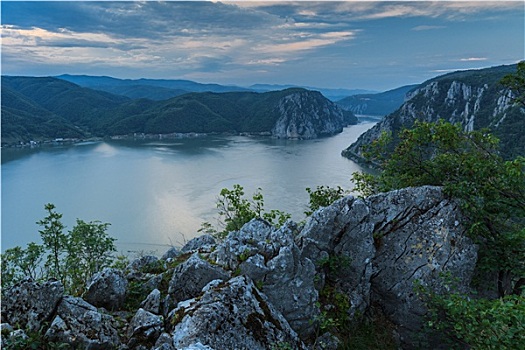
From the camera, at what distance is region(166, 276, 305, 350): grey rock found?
17.2 feet

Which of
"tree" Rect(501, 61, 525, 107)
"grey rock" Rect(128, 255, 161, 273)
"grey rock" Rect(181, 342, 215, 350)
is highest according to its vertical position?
"tree" Rect(501, 61, 525, 107)

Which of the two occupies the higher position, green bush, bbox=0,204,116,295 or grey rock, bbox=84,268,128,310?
grey rock, bbox=84,268,128,310

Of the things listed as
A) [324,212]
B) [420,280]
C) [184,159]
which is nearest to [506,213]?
[420,280]

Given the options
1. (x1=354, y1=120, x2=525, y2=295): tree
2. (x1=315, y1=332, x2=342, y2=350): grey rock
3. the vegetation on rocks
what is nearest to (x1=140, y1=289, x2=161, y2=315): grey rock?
(x1=315, y1=332, x2=342, y2=350): grey rock

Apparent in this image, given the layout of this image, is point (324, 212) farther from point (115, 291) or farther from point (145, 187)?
point (145, 187)

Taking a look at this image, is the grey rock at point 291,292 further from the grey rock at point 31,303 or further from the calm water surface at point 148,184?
the calm water surface at point 148,184

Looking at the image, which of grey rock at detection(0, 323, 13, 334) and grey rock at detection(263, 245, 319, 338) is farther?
grey rock at detection(263, 245, 319, 338)

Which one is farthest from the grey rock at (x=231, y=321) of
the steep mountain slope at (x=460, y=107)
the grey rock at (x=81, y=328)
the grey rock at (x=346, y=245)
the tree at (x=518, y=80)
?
the steep mountain slope at (x=460, y=107)

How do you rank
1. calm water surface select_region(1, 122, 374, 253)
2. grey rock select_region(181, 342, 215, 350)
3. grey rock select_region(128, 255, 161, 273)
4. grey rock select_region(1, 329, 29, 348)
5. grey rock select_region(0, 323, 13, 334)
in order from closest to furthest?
1. grey rock select_region(181, 342, 215, 350)
2. grey rock select_region(1, 329, 29, 348)
3. grey rock select_region(0, 323, 13, 334)
4. grey rock select_region(128, 255, 161, 273)
5. calm water surface select_region(1, 122, 374, 253)

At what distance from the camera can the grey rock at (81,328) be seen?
5.32m

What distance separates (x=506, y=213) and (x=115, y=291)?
860 cm

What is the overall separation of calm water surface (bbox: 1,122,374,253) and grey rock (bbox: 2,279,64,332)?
33.4 m

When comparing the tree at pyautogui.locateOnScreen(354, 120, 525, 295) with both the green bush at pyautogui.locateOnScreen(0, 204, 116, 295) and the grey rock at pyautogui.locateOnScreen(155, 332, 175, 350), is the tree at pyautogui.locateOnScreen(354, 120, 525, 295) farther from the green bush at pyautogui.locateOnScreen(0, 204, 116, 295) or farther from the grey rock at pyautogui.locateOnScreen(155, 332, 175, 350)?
the green bush at pyautogui.locateOnScreen(0, 204, 116, 295)

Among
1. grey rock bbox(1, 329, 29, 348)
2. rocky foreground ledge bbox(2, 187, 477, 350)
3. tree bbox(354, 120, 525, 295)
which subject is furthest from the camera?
tree bbox(354, 120, 525, 295)
